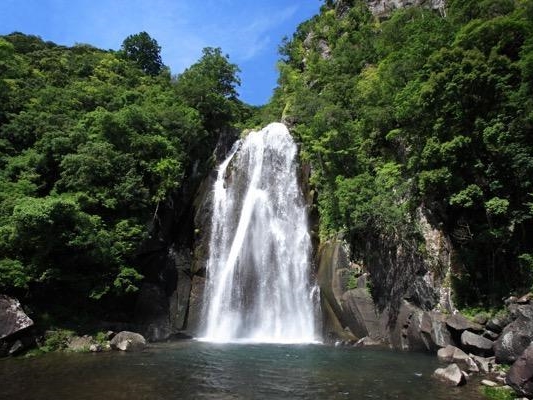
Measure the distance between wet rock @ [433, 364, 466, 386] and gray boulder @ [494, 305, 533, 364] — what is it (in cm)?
239

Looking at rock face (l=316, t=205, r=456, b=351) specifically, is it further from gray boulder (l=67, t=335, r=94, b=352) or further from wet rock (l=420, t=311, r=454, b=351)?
gray boulder (l=67, t=335, r=94, b=352)

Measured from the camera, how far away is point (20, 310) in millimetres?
17328

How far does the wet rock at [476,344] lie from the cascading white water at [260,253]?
888 cm

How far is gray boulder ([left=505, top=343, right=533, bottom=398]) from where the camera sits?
387 inches

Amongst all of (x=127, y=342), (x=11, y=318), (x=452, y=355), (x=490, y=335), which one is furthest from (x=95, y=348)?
(x=490, y=335)

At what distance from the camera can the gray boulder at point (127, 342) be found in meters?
18.6

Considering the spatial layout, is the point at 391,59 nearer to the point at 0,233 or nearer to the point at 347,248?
the point at 347,248

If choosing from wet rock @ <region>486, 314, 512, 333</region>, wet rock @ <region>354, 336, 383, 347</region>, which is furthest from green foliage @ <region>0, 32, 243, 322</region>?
wet rock @ <region>486, 314, 512, 333</region>

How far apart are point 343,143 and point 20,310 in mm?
19727

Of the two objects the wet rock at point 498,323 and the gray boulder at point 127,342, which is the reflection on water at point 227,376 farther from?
the wet rock at point 498,323

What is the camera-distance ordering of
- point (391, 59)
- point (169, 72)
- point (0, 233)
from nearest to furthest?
1. point (0, 233)
2. point (391, 59)
3. point (169, 72)

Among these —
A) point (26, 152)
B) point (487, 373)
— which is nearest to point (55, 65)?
point (26, 152)

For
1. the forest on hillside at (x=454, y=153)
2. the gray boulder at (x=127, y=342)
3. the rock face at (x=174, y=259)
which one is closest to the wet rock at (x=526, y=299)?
the forest on hillside at (x=454, y=153)

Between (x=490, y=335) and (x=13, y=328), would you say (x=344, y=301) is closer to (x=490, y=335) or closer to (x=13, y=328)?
(x=490, y=335)
